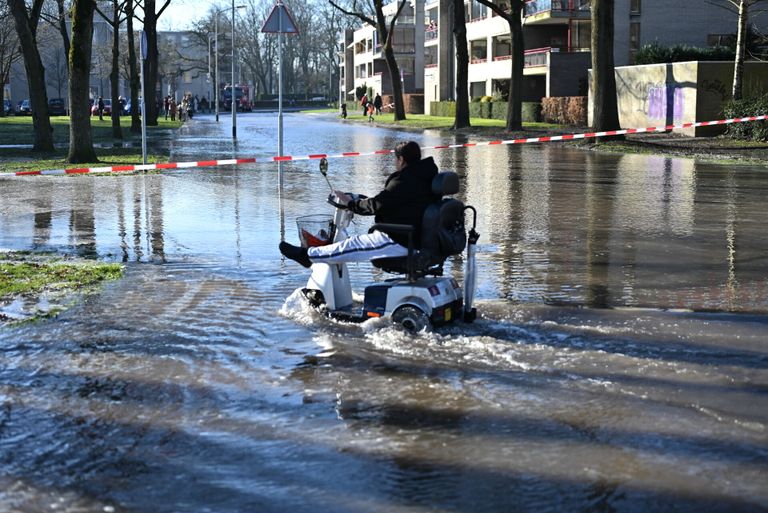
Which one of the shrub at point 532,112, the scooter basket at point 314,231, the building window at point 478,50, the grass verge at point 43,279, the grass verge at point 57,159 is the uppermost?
the building window at point 478,50

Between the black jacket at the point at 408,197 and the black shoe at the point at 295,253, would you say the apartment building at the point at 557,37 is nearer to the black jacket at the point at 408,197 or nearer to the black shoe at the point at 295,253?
the black shoe at the point at 295,253

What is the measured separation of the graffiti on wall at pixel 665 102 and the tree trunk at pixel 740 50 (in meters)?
3.18

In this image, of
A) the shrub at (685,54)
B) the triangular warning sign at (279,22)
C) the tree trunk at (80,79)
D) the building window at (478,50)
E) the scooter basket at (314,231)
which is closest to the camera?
the scooter basket at (314,231)

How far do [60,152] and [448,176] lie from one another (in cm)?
2285

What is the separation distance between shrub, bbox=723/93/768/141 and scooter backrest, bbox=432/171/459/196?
897 inches

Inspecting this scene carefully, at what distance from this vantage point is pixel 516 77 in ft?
133

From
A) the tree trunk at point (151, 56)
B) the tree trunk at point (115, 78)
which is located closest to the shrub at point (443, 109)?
the tree trunk at point (151, 56)

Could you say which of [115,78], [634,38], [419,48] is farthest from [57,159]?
[419,48]

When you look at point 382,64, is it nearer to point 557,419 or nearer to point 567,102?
point 567,102

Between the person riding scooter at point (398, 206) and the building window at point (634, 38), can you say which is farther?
the building window at point (634, 38)

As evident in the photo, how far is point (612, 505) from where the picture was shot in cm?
426

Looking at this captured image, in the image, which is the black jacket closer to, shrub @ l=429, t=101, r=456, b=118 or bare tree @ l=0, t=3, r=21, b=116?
shrub @ l=429, t=101, r=456, b=118

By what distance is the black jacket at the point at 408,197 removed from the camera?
715 centimetres

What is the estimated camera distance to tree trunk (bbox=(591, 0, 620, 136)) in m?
29.5
